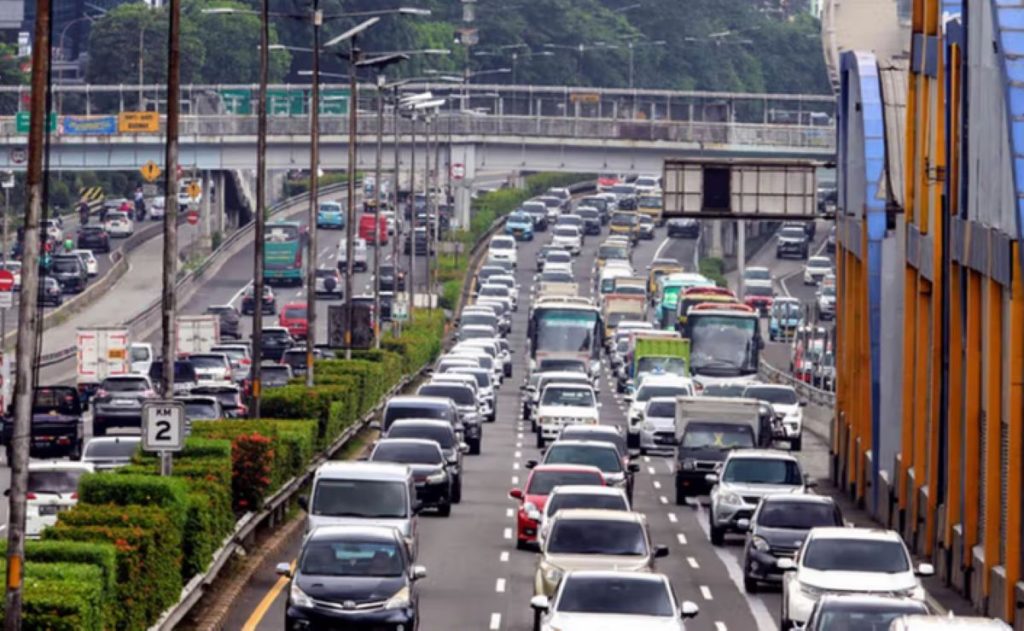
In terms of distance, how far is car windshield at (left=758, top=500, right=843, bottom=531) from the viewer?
3888 centimetres

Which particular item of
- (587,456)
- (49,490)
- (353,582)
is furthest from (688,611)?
(587,456)

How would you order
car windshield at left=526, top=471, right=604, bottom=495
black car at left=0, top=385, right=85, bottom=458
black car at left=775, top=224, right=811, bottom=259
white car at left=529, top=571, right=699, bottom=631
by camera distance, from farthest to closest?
black car at left=775, top=224, right=811, bottom=259, black car at left=0, top=385, right=85, bottom=458, car windshield at left=526, top=471, right=604, bottom=495, white car at left=529, top=571, right=699, bottom=631

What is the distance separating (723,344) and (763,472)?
35577 mm

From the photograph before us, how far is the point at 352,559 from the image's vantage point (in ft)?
104

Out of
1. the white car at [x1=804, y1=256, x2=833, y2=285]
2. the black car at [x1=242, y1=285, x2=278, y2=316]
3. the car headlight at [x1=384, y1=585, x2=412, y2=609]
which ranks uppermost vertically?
the white car at [x1=804, y1=256, x2=833, y2=285]

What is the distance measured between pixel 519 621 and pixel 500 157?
344 ft

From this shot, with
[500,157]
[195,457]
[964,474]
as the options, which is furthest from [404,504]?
[500,157]

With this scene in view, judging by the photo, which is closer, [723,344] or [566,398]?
[566,398]

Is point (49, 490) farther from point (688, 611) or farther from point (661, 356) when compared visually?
point (661, 356)

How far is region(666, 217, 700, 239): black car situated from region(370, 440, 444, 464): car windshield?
117 m

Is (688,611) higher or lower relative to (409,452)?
lower

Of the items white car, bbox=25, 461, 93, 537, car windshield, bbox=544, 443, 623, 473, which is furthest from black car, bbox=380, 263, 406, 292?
white car, bbox=25, 461, 93, 537

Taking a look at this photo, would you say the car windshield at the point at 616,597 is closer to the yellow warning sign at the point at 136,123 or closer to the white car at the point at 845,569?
the white car at the point at 845,569

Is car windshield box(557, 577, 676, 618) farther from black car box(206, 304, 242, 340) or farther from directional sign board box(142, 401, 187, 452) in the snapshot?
black car box(206, 304, 242, 340)
